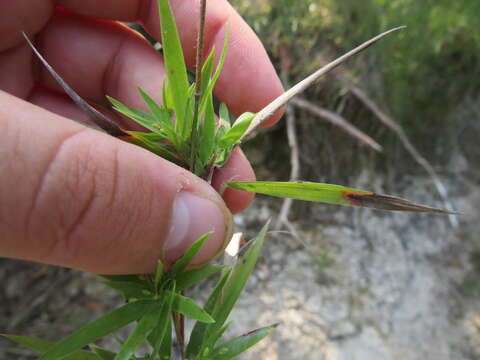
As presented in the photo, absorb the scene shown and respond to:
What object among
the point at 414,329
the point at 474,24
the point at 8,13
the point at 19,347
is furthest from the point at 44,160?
the point at 474,24

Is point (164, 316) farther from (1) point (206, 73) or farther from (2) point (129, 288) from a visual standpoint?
(1) point (206, 73)

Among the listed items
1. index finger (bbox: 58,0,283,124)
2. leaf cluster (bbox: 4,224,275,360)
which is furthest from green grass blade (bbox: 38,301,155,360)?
index finger (bbox: 58,0,283,124)

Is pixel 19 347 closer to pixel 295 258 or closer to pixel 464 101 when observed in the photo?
pixel 295 258

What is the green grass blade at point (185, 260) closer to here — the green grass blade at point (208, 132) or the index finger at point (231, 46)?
the green grass blade at point (208, 132)

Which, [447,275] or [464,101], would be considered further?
[464,101]

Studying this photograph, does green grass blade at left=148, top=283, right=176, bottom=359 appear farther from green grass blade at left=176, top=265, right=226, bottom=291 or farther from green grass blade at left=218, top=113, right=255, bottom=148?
green grass blade at left=218, top=113, right=255, bottom=148

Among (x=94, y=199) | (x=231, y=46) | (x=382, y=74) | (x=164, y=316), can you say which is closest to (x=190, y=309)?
(x=164, y=316)
